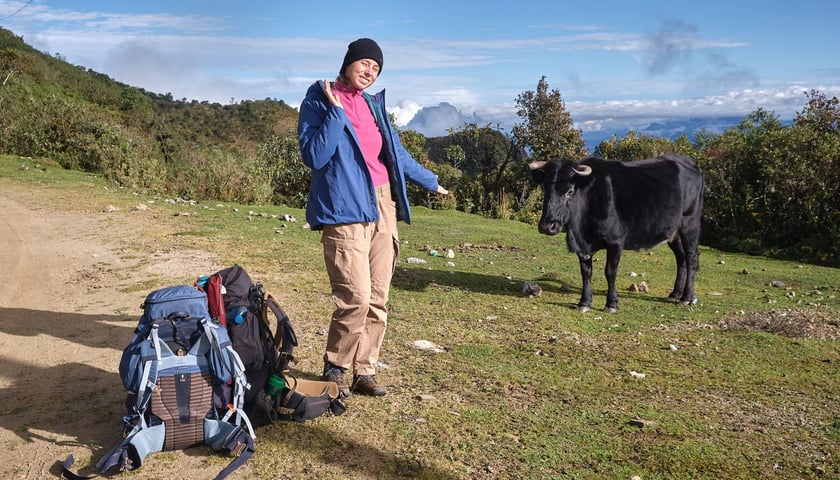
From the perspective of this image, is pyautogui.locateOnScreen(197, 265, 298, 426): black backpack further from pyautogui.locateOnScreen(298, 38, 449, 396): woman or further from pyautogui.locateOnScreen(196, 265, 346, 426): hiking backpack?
pyautogui.locateOnScreen(298, 38, 449, 396): woman

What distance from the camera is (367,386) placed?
4.66m

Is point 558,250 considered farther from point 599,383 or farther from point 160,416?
point 160,416

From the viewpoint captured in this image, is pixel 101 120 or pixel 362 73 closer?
pixel 362 73

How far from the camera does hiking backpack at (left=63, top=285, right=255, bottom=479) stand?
12.1ft

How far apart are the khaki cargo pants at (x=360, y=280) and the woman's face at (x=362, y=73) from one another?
0.68 metres

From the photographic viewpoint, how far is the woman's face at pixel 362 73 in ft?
13.8

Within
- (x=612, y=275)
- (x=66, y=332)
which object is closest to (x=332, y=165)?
(x=66, y=332)

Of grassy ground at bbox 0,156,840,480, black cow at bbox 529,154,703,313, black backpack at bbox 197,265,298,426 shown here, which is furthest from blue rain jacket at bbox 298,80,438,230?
black cow at bbox 529,154,703,313

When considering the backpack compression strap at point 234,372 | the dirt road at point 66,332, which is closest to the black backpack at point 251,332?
the backpack compression strap at point 234,372

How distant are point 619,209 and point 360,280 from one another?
5143mm

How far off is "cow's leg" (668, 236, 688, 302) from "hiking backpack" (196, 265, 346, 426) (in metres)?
5.87

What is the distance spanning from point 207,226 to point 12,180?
21.0ft

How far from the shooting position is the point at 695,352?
254 inches

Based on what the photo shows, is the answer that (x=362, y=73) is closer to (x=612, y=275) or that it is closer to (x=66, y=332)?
(x=66, y=332)
